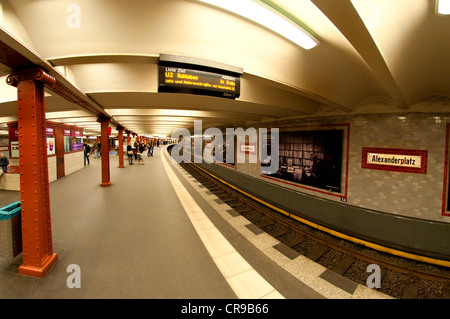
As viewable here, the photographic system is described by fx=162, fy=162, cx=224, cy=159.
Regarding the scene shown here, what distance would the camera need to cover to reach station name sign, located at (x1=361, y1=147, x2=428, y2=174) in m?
3.51

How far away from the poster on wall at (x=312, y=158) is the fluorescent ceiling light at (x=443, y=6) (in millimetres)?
3358

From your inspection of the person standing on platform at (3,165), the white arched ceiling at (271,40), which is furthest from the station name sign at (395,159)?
the person standing on platform at (3,165)

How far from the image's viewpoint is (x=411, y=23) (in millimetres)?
1731

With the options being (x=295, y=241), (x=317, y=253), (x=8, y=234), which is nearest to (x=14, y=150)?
(x=8, y=234)

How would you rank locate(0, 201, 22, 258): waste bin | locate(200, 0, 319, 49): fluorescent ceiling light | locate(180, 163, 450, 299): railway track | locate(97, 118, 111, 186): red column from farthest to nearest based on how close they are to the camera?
Answer: locate(97, 118, 111, 186): red column < locate(180, 163, 450, 299): railway track < locate(0, 201, 22, 258): waste bin < locate(200, 0, 319, 49): fluorescent ceiling light

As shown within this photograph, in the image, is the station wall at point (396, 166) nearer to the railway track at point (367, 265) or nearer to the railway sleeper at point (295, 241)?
the railway track at point (367, 265)

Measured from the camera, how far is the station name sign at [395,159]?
11.5 ft

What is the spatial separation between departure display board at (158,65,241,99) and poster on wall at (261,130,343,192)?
11.5 ft

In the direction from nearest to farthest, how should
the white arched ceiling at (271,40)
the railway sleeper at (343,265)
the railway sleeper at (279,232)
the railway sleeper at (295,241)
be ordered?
the white arched ceiling at (271,40) < the railway sleeper at (343,265) < the railway sleeper at (295,241) < the railway sleeper at (279,232)

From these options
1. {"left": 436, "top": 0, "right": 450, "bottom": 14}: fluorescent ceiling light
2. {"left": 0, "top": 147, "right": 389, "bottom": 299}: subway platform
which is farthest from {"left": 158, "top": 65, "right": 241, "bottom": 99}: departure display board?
{"left": 0, "top": 147, "right": 389, "bottom": 299}: subway platform

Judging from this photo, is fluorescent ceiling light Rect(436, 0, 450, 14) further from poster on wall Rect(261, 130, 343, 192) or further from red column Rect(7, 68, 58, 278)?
red column Rect(7, 68, 58, 278)

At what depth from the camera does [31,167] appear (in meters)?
2.37
